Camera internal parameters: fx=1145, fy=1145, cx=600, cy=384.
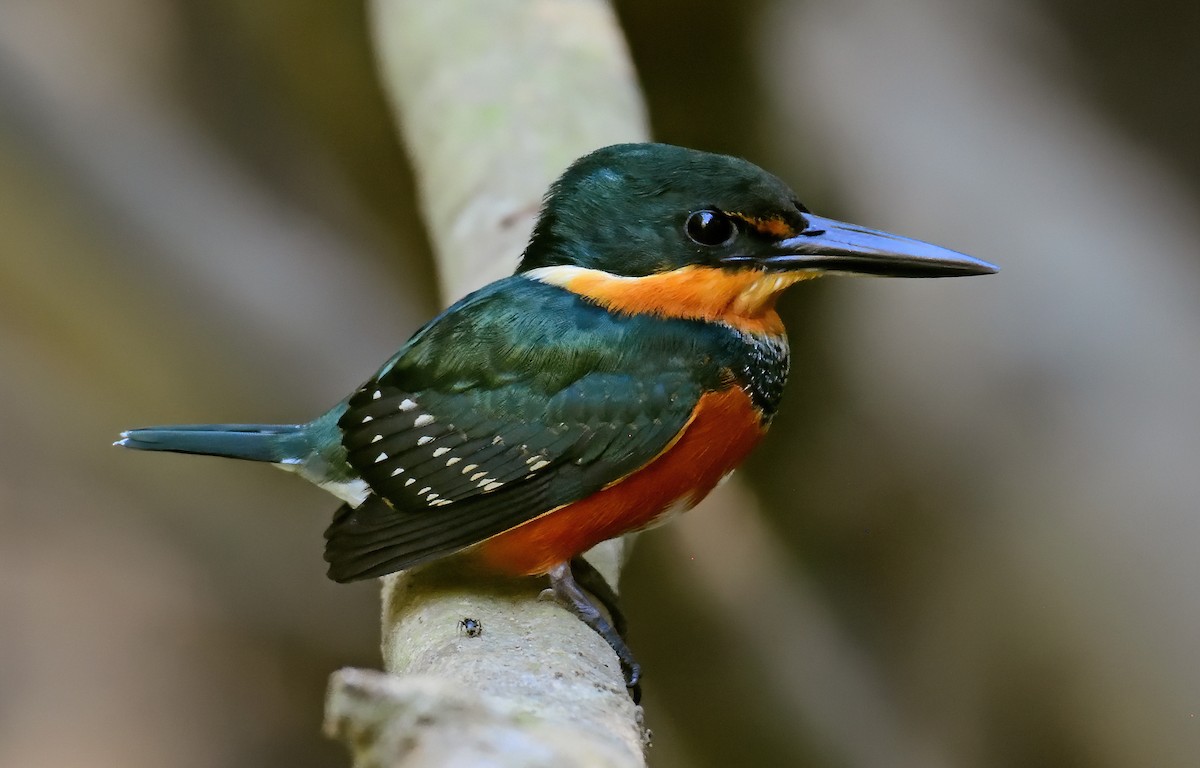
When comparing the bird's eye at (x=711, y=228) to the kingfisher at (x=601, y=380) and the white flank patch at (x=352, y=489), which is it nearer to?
the kingfisher at (x=601, y=380)

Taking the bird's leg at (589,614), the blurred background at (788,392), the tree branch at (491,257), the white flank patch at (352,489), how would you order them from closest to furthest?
the tree branch at (491,257)
the bird's leg at (589,614)
the white flank patch at (352,489)
the blurred background at (788,392)

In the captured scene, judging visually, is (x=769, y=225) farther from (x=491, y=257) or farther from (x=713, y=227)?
(x=491, y=257)

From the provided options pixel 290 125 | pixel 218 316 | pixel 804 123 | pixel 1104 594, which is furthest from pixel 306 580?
pixel 1104 594

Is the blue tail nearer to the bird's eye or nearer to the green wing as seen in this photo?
the green wing

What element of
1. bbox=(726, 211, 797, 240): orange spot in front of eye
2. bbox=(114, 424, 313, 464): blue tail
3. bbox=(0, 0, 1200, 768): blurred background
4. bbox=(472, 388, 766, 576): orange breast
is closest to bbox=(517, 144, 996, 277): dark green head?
bbox=(726, 211, 797, 240): orange spot in front of eye

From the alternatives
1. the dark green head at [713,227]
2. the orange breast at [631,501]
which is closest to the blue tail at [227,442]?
the orange breast at [631,501]

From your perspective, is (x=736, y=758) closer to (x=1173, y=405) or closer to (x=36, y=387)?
(x=1173, y=405)

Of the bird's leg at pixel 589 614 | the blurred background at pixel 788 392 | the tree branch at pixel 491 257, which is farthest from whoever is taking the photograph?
the blurred background at pixel 788 392
